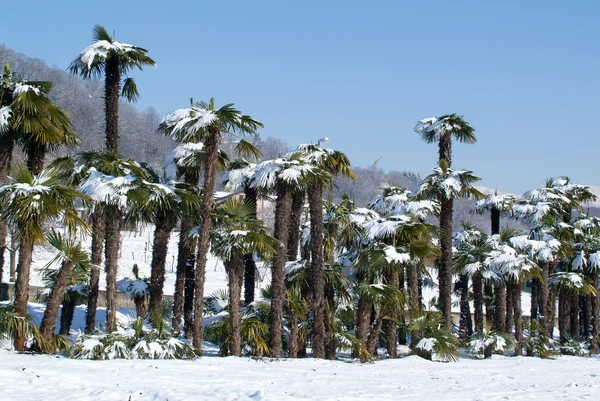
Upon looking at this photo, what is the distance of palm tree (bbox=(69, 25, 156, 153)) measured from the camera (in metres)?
21.1

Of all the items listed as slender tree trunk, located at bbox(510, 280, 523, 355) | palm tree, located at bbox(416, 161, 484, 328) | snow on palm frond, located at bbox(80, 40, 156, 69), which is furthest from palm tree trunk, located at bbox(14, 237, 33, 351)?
slender tree trunk, located at bbox(510, 280, 523, 355)

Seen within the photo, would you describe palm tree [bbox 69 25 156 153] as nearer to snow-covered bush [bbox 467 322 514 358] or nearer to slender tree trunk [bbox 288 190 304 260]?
slender tree trunk [bbox 288 190 304 260]

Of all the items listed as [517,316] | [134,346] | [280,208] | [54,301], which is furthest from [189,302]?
[517,316]

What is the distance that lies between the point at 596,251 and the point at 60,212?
92.1 feet

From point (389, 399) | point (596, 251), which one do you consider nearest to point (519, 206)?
point (596, 251)

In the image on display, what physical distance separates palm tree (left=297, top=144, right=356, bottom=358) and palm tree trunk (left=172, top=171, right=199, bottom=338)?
3894mm

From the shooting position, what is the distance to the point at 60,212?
48.5 feet

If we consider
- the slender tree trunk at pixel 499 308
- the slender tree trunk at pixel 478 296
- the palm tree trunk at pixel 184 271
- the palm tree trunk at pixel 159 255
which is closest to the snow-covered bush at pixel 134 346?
the palm tree trunk at pixel 159 255

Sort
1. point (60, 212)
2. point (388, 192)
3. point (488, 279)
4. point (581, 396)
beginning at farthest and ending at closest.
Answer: point (388, 192) → point (488, 279) → point (60, 212) → point (581, 396)

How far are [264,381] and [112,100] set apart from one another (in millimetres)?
11654

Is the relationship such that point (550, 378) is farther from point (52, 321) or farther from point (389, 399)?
point (52, 321)

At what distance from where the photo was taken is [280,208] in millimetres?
19672

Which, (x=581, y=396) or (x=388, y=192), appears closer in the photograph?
(x=581, y=396)

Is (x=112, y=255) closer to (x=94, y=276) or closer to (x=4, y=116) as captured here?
(x=94, y=276)
